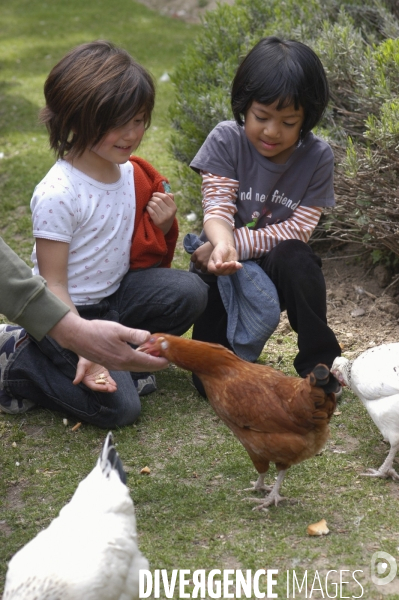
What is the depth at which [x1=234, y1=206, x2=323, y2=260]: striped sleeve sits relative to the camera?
13.0ft

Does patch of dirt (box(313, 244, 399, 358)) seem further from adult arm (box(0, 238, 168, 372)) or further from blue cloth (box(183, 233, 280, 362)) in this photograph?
adult arm (box(0, 238, 168, 372))

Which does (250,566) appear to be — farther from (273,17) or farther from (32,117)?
(32,117)

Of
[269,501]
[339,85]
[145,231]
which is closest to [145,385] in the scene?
[145,231]

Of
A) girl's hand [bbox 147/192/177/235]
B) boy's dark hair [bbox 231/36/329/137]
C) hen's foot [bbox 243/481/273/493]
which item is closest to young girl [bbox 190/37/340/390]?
boy's dark hair [bbox 231/36/329/137]

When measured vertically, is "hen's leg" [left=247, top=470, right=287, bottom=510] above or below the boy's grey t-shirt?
below

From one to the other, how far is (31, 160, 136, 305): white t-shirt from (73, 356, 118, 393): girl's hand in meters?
0.43

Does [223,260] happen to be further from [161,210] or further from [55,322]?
[55,322]

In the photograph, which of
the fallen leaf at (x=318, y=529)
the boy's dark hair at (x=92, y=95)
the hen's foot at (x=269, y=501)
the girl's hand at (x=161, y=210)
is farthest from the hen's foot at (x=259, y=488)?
the boy's dark hair at (x=92, y=95)

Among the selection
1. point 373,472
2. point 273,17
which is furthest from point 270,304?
point 273,17

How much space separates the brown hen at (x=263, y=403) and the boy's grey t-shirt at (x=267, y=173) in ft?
4.04

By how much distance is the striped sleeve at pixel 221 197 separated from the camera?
397cm

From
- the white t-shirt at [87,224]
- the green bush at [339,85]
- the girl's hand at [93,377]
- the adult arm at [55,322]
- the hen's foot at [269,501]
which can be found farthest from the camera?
the green bush at [339,85]

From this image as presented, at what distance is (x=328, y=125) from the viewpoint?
17.0ft

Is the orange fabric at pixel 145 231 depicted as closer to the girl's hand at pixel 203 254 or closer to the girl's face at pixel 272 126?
the girl's hand at pixel 203 254
